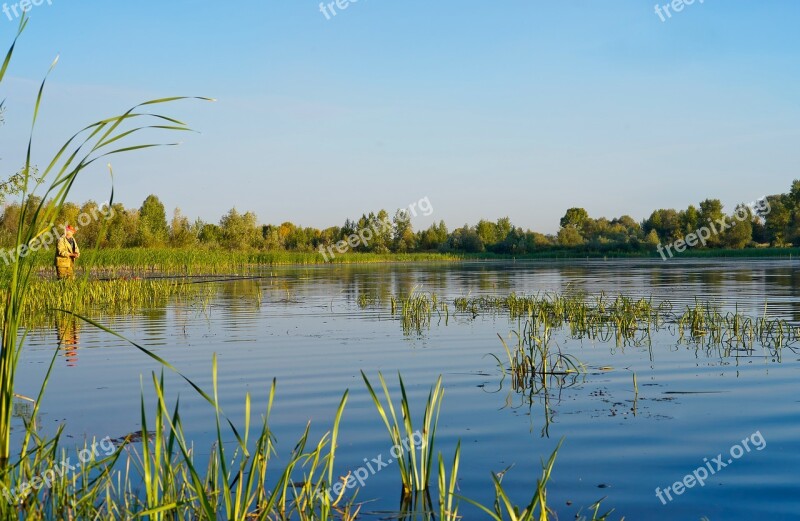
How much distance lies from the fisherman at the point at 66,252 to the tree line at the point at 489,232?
4650cm

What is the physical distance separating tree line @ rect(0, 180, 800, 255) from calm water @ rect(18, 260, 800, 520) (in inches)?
2380

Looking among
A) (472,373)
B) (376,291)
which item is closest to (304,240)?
(376,291)

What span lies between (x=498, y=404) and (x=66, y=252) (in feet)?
63.7

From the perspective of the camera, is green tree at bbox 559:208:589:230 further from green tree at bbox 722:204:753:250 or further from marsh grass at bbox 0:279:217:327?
marsh grass at bbox 0:279:217:327

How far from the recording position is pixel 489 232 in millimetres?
125875

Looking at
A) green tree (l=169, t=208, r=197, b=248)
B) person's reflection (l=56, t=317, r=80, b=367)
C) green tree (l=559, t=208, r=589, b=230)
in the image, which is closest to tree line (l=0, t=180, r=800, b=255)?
green tree (l=169, t=208, r=197, b=248)

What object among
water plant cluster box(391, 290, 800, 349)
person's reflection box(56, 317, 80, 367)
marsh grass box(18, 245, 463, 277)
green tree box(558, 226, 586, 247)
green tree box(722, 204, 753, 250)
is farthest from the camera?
green tree box(558, 226, 586, 247)

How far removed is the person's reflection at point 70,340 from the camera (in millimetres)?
12025

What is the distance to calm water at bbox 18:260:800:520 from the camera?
5.49m

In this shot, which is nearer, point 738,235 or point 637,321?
point 637,321

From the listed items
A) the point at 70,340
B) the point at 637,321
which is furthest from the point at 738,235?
the point at 70,340

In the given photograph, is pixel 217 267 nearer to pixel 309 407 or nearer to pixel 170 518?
pixel 309 407

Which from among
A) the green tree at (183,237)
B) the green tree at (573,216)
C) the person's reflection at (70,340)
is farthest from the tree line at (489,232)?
the person's reflection at (70,340)

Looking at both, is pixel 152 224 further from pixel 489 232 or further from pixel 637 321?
pixel 637 321
